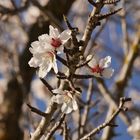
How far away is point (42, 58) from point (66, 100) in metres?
0.13

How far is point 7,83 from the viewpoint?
381 cm

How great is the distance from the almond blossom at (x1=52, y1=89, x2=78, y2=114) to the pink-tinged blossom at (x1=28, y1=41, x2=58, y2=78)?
0.07 metres

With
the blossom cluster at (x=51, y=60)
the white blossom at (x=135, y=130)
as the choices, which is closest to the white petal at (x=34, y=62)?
the blossom cluster at (x=51, y=60)

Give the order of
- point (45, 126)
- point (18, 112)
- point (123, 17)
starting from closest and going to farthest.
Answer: point (45, 126) < point (123, 17) < point (18, 112)

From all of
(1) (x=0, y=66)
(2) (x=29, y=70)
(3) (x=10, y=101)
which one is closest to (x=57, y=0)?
(2) (x=29, y=70)

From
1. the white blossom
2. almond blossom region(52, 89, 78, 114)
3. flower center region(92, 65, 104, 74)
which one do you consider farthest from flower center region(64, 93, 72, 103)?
the white blossom

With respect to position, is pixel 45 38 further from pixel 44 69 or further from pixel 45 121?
pixel 45 121

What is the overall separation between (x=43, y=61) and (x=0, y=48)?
3.07 metres

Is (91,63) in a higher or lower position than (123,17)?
lower

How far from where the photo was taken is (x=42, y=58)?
3.94 ft

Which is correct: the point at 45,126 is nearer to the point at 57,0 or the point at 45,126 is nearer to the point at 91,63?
the point at 91,63

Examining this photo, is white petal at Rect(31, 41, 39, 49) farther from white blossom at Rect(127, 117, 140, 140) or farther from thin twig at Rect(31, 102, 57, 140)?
white blossom at Rect(127, 117, 140, 140)

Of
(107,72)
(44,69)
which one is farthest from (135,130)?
Result: (44,69)

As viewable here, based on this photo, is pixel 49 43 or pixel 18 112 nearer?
pixel 49 43
